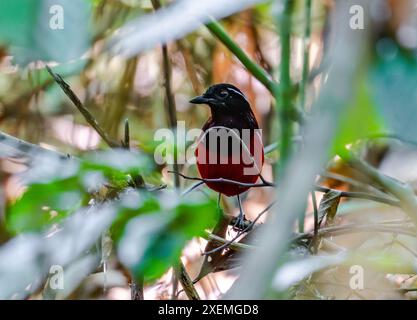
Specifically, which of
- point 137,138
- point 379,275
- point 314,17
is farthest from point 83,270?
point 314,17

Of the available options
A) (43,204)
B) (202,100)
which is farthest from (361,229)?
(43,204)

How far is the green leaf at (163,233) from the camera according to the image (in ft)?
1.40

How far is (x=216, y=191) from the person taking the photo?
0.71 metres

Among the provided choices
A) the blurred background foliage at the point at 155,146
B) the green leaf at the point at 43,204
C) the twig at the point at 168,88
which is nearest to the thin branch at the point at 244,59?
the blurred background foliage at the point at 155,146

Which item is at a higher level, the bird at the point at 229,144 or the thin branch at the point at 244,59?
the thin branch at the point at 244,59

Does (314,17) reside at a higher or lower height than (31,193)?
higher

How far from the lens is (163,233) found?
45 centimetres

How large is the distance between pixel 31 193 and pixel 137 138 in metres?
0.36

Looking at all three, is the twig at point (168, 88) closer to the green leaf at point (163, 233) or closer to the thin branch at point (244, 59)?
the thin branch at point (244, 59)

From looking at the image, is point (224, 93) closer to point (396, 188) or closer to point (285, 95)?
point (396, 188)
